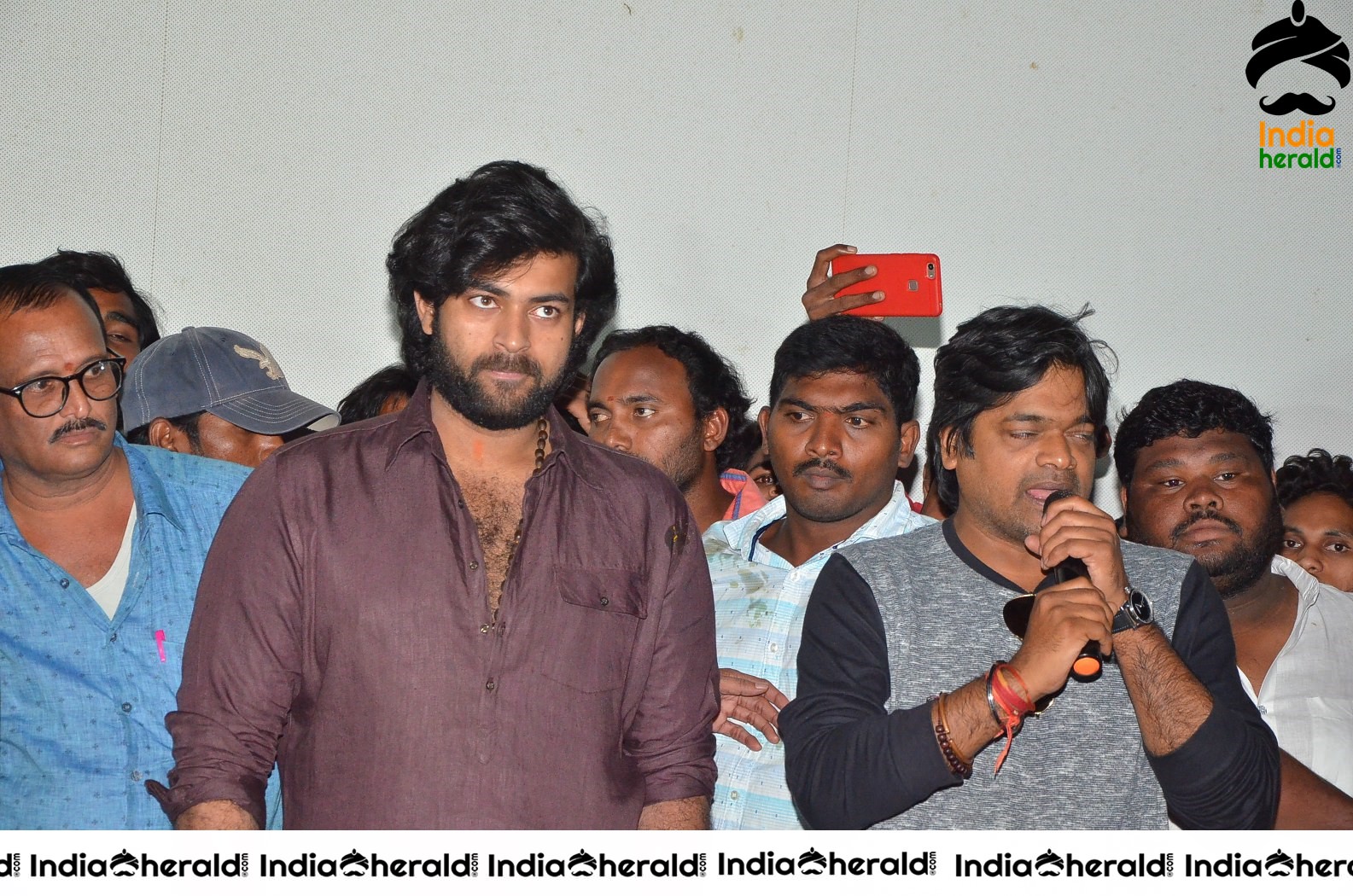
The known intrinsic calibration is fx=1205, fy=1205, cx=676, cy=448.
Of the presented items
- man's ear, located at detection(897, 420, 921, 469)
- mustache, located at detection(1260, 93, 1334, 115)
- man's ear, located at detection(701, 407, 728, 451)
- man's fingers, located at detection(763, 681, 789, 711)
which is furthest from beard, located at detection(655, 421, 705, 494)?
mustache, located at detection(1260, 93, 1334, 115)

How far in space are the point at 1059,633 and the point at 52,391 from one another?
1.74m

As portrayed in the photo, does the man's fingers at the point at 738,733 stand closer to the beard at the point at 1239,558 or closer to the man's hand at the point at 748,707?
the man's hand at the point at 748,707

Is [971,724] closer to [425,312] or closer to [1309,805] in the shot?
[1309,805]

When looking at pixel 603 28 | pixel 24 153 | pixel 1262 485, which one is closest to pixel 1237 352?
pixel 1262 485

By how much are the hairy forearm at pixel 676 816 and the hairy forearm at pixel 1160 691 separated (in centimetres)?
70

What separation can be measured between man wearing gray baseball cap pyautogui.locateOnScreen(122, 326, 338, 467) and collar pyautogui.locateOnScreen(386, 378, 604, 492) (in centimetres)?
94

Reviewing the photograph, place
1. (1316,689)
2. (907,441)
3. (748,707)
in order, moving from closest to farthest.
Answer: (748,707)
(1316,689)
(907,441)

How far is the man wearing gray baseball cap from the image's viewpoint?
2.83 meters

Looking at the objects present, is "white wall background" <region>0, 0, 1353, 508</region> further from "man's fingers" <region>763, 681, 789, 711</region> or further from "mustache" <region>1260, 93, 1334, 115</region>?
"man's fingers" <region>763, 681, 789, 711</region>

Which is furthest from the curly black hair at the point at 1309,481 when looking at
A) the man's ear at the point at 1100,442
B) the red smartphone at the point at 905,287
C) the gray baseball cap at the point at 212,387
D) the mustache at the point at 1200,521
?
the gray baseball cap at the point at 212,387

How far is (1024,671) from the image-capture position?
178 centimetres

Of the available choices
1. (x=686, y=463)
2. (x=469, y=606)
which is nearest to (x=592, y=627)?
(x=469, y=606)

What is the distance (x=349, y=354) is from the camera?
14.0ft

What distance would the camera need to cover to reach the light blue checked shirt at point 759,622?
2326 mm
